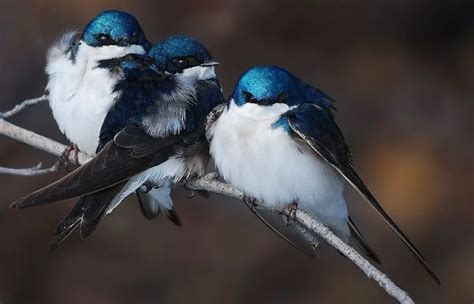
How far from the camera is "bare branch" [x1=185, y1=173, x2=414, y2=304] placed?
270 cm

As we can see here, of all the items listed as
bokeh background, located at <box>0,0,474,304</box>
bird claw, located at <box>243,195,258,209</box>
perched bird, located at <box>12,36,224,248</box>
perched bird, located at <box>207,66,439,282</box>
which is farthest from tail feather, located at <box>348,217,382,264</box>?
bokeh background, located at <box>0,0,474,304</box>

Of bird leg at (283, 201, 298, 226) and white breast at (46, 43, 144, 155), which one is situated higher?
white breast at (46, 43, 144, 155)

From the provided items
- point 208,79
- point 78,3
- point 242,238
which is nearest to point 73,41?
point 208,79

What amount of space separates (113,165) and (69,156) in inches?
13.3

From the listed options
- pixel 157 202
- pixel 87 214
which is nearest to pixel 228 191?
pixel 87 214

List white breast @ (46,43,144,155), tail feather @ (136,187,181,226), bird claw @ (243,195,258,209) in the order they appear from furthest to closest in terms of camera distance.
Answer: tail feather @ (136,187,181,226) < white breast @ (46,43,144,155) < bird claw @ (243,195,258,209)

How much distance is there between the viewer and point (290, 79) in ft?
10.7

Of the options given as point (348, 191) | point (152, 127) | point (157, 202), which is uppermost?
point (152, 127)

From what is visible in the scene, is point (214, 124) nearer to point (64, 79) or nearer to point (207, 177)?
point (207, 177)

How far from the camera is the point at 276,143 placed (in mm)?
3184

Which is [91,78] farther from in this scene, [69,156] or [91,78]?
[69,156]

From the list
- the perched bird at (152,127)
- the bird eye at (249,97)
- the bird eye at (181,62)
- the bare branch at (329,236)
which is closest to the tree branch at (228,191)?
the bare branch at (329,236)

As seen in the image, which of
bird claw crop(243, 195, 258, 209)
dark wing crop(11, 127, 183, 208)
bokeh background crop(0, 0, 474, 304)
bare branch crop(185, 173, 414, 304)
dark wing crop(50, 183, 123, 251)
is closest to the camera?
bare branch crop(185, 173, 414, 304)

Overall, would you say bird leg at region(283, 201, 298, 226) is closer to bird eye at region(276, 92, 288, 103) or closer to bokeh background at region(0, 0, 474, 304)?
bird eye at region(276, 92, 288, 103)
